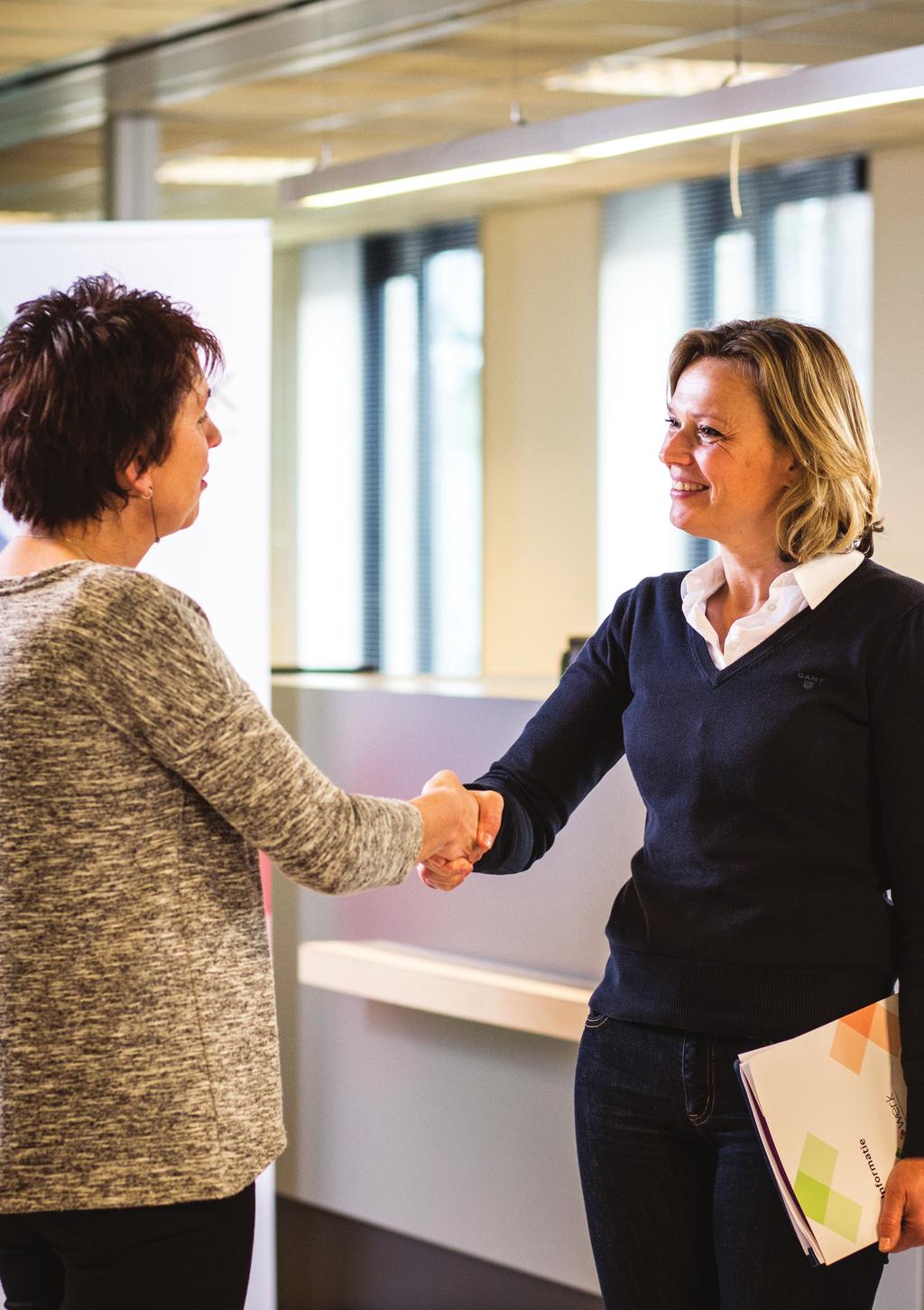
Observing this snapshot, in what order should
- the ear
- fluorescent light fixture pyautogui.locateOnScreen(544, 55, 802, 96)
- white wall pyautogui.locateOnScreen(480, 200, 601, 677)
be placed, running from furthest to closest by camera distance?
white wall pyautogui.locateOnScreen(480, 200, 601, 677) < fluorescent light fixture pyautogui.locateOnScreen(544, 55, 802, 96) < the ear

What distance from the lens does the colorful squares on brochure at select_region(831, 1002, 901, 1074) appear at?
5.20ft

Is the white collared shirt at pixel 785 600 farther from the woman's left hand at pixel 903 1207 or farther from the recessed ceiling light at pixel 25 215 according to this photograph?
the recessed ceiling light at pixel 25 215

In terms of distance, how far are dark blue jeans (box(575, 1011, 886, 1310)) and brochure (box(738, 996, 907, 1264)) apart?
0.19ft

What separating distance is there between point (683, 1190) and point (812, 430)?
2.91 feet

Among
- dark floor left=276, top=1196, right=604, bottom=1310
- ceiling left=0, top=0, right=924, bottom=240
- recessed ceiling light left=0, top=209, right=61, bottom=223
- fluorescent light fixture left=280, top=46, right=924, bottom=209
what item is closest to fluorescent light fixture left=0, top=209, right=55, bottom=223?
recessed ceiling light left=0, top=209, right=61, bottom=223

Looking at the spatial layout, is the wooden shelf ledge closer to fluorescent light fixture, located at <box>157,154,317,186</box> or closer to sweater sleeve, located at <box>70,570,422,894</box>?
sweater sleeve, located at <box>70,570,422,894</box>

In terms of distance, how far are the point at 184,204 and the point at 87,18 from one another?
10.9 ft

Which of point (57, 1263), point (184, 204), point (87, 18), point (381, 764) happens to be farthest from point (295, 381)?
point (57, 1263)

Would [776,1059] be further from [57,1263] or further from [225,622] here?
[225,622]

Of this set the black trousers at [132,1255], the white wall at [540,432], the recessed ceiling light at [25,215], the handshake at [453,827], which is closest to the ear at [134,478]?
the handshake at [453,827]

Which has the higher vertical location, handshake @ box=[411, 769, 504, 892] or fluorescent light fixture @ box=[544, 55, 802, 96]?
fluorescent light fixture @ box=[544, 55, 802, 96]

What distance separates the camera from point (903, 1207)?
157 centimetres

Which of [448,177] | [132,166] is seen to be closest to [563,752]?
[448,177]

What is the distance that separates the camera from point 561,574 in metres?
7.19
